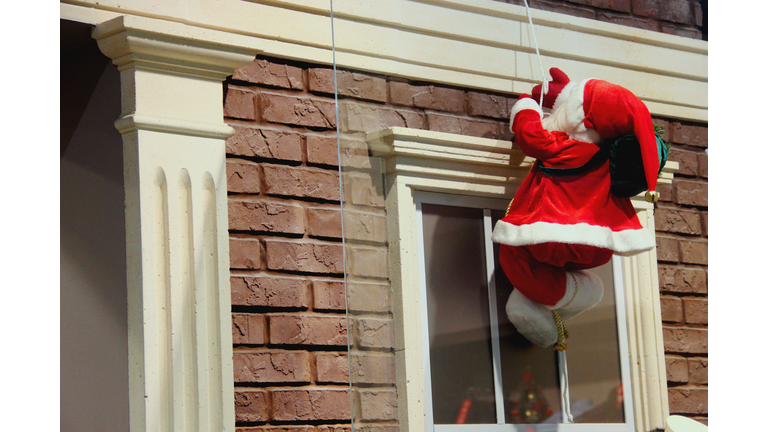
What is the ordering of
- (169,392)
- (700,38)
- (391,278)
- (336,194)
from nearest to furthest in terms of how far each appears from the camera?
(391,278)
(169,392)
(700,38)
(336,194)

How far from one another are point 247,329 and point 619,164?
86cm

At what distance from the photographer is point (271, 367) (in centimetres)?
174

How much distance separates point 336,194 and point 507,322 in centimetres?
60

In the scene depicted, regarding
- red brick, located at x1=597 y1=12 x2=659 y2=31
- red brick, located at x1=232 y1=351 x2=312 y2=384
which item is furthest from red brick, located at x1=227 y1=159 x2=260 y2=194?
red brick, located at x1=597 y1=12 x2=659 y2=31

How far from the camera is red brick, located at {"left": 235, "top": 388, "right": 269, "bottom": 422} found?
1.69 meters

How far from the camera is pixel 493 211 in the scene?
57.6 inches

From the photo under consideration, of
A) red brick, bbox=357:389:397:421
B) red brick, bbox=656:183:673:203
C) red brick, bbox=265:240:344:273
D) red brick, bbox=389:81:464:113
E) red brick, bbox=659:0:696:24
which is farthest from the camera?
red brick, bbox=265:240:344:273

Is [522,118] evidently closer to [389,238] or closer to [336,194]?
[389,238]

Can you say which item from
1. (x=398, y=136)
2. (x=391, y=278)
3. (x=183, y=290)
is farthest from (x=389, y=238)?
(x=183, y=290)

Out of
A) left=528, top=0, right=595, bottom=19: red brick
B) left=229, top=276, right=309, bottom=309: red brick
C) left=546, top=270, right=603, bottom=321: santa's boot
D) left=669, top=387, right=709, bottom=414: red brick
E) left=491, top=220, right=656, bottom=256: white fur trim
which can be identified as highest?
left=528, top=0, right=595, bottom=19: red brick

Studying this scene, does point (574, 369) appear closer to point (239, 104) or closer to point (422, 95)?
point (422, 95)

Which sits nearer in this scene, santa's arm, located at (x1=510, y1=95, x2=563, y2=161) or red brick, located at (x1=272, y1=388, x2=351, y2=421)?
santa's arm, located at (x1=510, y1=95, x2=563, y2=161)

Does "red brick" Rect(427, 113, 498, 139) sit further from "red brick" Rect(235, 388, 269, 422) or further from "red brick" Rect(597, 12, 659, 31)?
"red brick" Rect(235, 388, 269, 422)

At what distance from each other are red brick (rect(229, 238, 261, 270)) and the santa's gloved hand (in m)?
0.70
